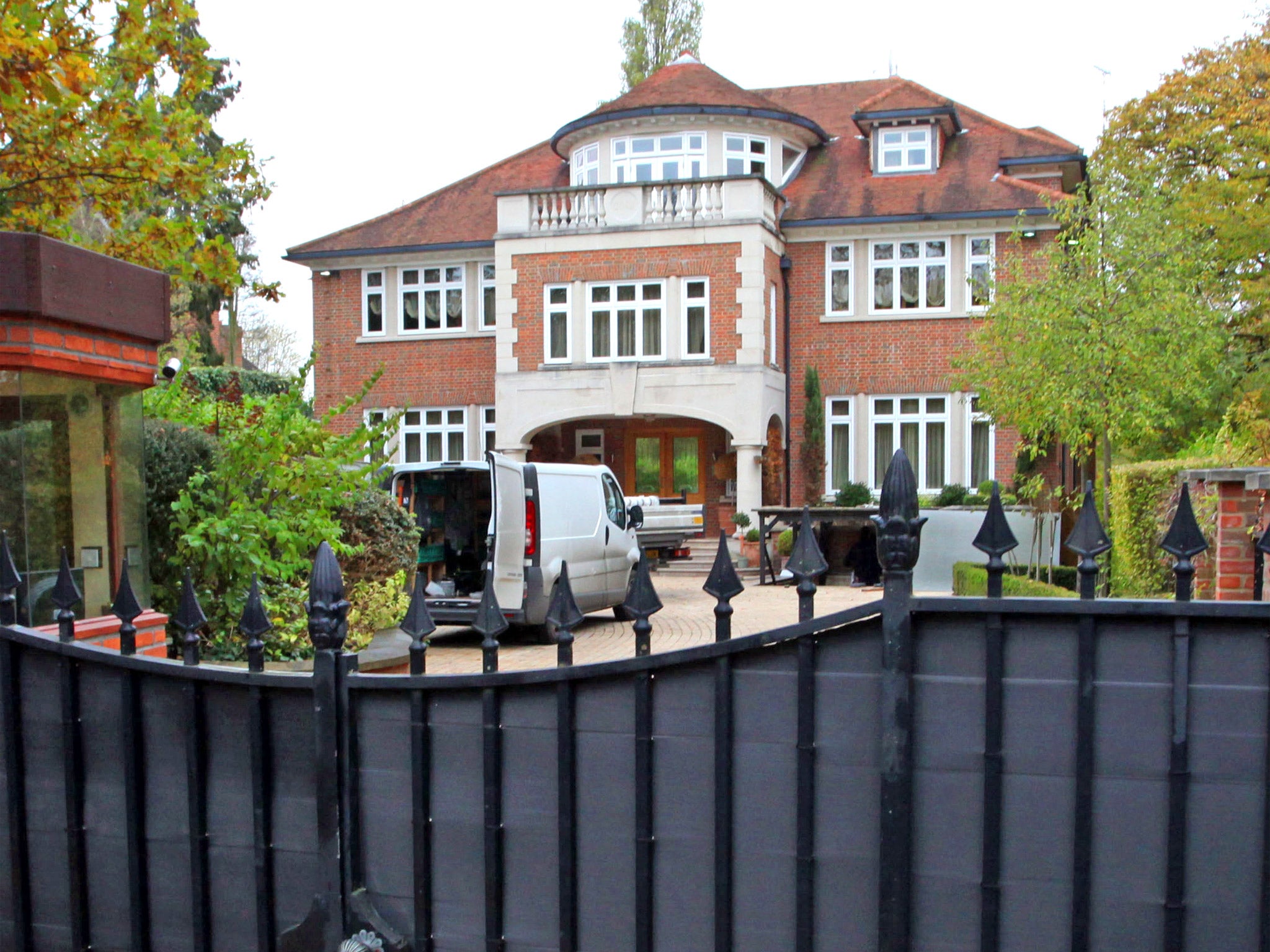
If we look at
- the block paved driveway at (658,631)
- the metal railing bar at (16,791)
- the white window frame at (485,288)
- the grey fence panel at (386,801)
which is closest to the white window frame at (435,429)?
the white window frame at (485,288)

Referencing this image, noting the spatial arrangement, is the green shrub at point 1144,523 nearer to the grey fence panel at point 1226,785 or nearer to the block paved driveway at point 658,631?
the block paved driveway at point 658,631

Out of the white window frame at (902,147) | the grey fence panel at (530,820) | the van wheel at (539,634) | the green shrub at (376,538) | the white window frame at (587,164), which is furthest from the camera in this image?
the white window frame at (587,164)

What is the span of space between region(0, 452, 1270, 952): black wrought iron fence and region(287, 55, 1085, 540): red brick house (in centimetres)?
2104

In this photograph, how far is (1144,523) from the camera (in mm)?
9859

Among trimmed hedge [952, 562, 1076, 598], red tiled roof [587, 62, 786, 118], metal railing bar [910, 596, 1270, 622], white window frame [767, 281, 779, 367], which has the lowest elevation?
trimmed hedge [952, 562, 1076, 598]

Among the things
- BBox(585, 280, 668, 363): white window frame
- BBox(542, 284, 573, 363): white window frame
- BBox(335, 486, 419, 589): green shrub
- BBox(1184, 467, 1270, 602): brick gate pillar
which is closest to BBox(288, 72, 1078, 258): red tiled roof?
BBox(542, 284, 573, 363): white window frame

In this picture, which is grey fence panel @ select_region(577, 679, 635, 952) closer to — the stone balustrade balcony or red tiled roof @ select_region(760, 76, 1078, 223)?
the stone balustrade balcony

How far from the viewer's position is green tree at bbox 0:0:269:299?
880 centimetres

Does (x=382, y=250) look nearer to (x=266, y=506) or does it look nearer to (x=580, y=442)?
(x=580, y=442)

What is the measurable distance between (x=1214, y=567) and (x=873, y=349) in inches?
726

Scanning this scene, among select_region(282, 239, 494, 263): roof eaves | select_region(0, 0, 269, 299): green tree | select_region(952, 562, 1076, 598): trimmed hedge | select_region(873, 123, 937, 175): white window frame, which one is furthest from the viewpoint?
select_region(282, 239, 494, 263): roof eaves

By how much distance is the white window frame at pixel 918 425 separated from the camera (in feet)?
81.1

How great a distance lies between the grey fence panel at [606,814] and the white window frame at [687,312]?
70.7 ft

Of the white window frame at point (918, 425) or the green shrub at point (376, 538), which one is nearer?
the green shrub at point (376, 538)
